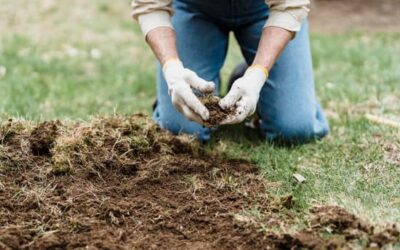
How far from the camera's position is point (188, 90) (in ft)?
8.45

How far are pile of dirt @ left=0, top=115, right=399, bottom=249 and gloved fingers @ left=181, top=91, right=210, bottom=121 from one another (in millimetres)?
261

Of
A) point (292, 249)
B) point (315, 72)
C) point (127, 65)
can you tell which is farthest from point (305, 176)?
point (127, 65)

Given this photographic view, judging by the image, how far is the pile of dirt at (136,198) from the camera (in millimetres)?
2092

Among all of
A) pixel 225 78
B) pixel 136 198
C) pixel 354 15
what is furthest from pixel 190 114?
pixel 354 15

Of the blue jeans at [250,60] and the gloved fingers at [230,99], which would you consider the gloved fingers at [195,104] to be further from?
the blue jeans at [250,60]

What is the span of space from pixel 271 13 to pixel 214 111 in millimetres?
562

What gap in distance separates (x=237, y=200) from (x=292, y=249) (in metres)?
0.46

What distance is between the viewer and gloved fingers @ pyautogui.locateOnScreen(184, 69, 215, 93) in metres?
2.60

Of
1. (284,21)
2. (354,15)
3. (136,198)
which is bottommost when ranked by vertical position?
(354,15)

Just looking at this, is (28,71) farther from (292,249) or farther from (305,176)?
(292,249)

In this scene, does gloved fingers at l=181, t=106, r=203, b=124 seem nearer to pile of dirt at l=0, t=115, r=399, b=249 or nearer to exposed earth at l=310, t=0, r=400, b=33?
pile of dirt at l=0, t=115, r=399, b=249

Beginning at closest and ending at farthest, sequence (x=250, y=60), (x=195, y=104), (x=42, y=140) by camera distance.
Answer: (x=195, y=104) < (x=42, y=140) < (x=250, y=60)

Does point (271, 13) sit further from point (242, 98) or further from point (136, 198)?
point (136, 198)

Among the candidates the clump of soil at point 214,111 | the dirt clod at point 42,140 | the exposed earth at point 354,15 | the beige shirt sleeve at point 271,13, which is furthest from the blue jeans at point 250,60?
the exposed earth at point 354,15
